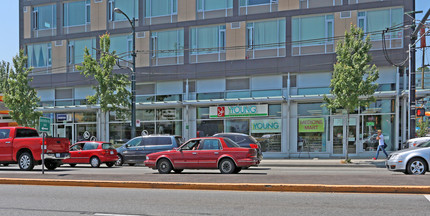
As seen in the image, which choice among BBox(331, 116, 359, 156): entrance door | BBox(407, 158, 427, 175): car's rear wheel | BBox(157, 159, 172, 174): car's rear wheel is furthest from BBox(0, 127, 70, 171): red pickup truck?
BBox(331, 116, 359, 156): entrance door

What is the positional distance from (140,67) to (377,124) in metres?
17.1

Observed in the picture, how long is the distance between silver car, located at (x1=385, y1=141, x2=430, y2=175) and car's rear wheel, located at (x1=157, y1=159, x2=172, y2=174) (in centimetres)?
809

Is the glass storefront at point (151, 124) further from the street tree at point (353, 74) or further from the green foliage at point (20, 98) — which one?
the street tree at point (353, 74)

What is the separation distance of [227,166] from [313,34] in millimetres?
14987

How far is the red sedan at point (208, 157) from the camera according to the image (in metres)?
14.0

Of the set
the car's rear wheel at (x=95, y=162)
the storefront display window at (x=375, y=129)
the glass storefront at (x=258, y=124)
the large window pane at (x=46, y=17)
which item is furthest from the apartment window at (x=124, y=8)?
the storefront display window at (x=375, y=129)

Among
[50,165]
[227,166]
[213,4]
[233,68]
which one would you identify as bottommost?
[50,165]

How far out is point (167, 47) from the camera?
29.1m

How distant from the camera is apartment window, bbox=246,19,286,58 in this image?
87.4 feet

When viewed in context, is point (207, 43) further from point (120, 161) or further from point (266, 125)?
point (120, 161)

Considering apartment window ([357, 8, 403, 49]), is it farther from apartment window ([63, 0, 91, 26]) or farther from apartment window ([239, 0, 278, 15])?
apartment window ([63, 0, 91, 26])

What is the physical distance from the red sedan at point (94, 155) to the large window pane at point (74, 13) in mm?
14407

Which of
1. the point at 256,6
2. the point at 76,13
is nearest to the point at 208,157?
the point at 256,6

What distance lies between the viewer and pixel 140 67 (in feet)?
96.9
